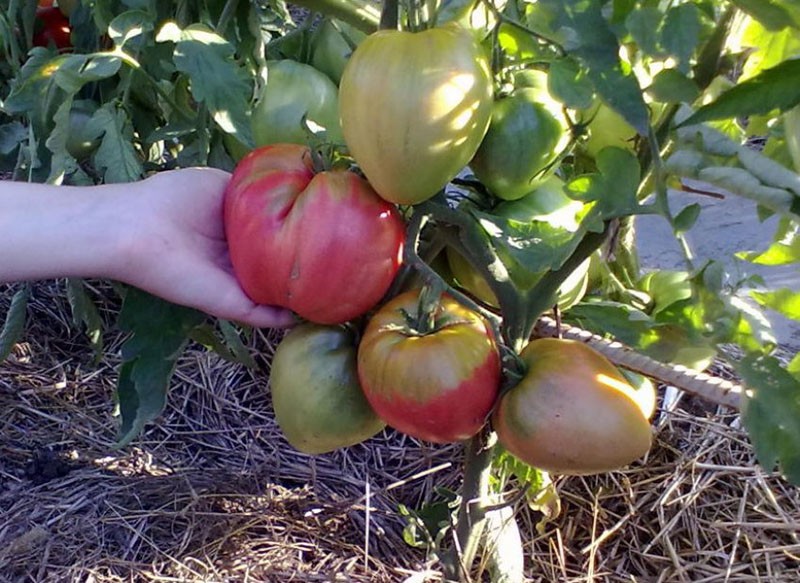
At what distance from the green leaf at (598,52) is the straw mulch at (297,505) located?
0.73 meters

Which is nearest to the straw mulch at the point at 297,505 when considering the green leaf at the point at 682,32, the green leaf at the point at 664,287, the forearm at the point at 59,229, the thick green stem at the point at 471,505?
the thick green stem at the point at 471,505

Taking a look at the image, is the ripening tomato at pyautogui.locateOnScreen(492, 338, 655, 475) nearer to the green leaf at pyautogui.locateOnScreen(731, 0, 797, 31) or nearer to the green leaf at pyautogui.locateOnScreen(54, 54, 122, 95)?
the green leaf at pyautogui.locateOnScreen(731, 0, 797, 31)

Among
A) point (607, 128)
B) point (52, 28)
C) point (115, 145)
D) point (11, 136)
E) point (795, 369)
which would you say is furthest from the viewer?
point (52, 28)

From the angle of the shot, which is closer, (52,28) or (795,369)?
(795,369)

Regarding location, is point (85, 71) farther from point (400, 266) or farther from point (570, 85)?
point (570, 85)

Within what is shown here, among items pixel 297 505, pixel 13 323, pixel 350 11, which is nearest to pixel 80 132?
pixel 13 323

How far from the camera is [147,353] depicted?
0.68 meters

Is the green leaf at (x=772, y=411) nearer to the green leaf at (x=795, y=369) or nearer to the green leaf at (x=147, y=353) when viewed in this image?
the green leaf at (x=795, y=369)

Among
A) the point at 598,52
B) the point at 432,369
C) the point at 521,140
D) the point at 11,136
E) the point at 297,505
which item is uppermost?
the point at 598,52

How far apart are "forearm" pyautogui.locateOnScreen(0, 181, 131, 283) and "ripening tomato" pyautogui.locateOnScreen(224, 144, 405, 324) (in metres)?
0.21

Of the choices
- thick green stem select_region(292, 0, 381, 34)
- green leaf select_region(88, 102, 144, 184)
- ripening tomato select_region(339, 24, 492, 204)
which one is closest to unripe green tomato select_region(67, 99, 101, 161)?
green leaf select_region(88, 102, 144, 184)

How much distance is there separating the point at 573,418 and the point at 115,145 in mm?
451

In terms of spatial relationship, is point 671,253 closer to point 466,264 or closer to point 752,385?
point 466,264

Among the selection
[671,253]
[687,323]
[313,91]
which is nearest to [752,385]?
Result: [687,323]
